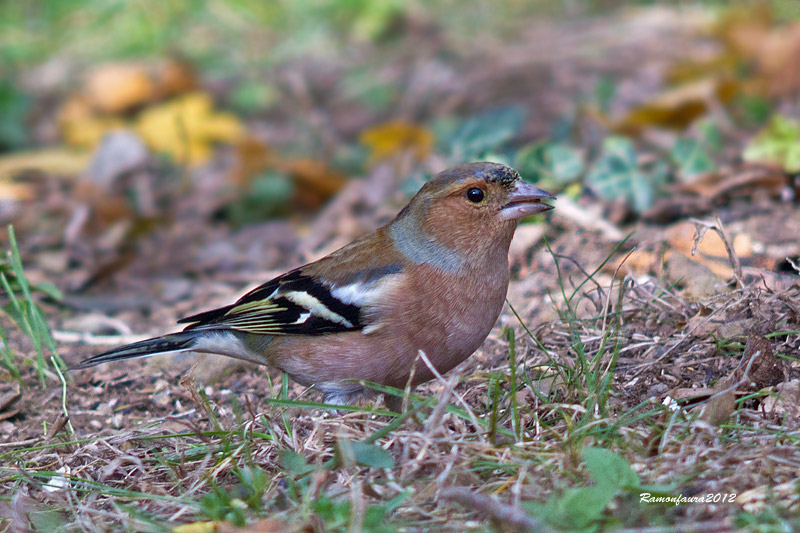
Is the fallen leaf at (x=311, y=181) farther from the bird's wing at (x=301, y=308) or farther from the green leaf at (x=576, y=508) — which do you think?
the green leaf at (x=576, y=508)

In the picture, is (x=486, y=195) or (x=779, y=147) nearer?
(x=486, y=195)

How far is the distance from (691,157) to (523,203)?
255 centimetres

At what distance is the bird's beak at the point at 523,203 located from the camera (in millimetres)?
3709

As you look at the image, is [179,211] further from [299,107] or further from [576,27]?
[576,27]

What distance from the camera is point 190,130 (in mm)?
8266

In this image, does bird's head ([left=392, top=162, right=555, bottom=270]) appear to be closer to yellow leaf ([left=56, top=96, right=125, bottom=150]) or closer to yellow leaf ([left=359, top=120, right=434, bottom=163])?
yellow leaf ([left=359, top=120, right=434, bottom=163])

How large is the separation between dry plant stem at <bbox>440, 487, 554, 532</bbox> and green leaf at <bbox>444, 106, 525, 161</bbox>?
3.50 meters

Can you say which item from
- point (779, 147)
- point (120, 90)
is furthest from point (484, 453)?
point (120, 90)

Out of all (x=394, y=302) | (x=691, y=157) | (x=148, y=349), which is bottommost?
(x=148, y=349)

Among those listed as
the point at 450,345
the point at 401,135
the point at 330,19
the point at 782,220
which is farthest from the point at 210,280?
the point at 330,19

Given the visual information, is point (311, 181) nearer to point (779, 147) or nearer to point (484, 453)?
point (779, 147)

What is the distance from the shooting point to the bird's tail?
3871mm

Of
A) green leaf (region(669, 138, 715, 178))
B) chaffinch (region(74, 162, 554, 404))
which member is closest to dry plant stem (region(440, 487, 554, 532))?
chaffinch (region(74, 162, 554, 404))

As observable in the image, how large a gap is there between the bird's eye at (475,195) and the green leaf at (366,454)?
1412 millimetres
